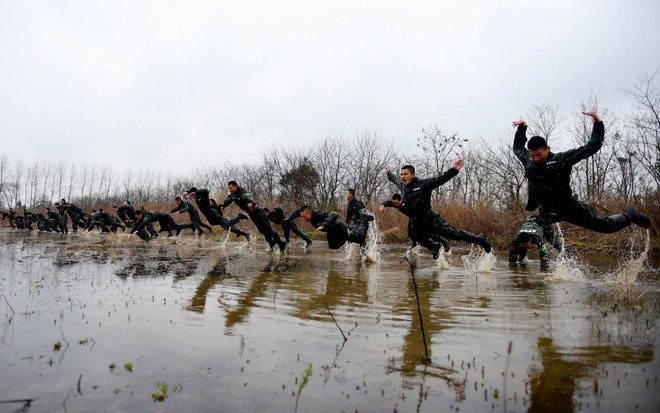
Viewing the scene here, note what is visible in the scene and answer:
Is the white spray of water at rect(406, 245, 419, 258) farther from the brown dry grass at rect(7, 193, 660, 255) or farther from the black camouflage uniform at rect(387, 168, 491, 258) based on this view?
the black camouflage uniform at rect(387, 168, 491, 258)

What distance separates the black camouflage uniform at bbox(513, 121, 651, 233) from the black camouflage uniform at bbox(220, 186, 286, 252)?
317 inches

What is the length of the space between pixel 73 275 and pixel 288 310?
4.77 meters

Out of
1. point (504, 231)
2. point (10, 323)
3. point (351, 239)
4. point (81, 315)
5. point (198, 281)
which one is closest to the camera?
point (10, 323)

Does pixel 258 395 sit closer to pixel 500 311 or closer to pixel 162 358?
pixel 162 358

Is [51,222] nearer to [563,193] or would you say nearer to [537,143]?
[537,143]

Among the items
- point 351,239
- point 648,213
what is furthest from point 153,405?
point 648,213

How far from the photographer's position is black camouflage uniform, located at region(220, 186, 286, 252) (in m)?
12.7

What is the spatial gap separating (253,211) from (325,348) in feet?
31.9

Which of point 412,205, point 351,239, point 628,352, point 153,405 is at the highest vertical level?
point 412,205

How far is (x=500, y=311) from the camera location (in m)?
4.66

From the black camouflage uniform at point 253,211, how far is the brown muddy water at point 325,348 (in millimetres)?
6327

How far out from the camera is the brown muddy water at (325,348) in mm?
2483

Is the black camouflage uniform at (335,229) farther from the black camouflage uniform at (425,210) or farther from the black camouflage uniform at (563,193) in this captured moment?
the black camouflage uniform at (563,193)

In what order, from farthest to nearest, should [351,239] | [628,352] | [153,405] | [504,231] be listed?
[504,231], [351,239], [628,352], [153,405]
